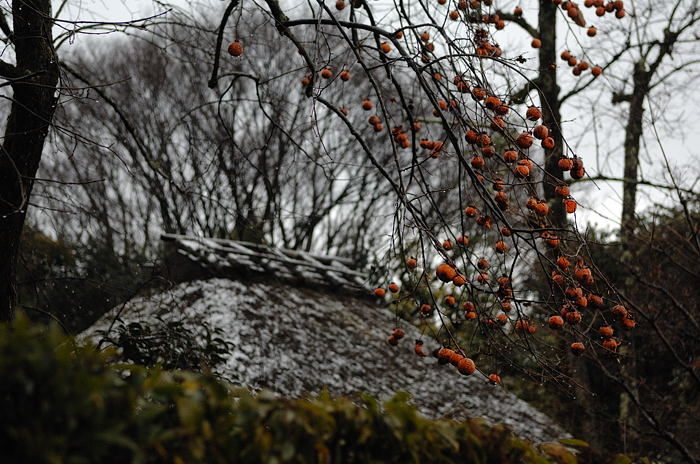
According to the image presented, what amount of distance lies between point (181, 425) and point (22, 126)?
2.47m

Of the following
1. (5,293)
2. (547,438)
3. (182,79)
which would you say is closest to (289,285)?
(547,438)

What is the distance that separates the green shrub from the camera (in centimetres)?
129

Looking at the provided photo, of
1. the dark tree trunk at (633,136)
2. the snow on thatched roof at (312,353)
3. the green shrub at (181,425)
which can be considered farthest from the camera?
the dark tree trunk at (633,136)

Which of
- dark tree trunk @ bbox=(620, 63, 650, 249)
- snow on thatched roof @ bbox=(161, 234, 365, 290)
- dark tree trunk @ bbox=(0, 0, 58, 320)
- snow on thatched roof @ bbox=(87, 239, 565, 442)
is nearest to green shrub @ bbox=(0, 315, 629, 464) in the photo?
dark tree trunk @ bbox=(0, 0, 58, 320)

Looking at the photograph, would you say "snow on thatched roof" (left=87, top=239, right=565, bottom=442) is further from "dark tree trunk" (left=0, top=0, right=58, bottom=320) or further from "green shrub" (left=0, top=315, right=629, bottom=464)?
"green shrub" (left=0, top=315, right=629, bottom=464)

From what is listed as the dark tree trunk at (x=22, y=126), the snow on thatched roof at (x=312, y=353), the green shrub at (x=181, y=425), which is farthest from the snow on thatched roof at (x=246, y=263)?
the green shrub at (x=181, y=425)

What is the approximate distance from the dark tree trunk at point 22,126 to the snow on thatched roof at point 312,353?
1.09 m

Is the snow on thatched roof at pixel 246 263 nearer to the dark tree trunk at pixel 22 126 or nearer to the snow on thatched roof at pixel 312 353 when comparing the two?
the snow on thatched roof at pixel 312 353

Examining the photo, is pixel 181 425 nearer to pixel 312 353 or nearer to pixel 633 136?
pixel 312 353

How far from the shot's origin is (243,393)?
5.56 ft

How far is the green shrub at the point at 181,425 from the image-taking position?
1295mm

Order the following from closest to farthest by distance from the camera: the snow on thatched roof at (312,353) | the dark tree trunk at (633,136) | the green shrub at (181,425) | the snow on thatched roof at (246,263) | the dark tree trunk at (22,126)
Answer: the green shrub at (181,425)
the dark tree trunk at (22,126)
the snow on thatched roof at (312,353)
the snow on thatched roof at (246,263)
the dark tree trunk at (633,136)

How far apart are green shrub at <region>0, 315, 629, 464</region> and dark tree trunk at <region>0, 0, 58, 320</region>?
68.4 inches

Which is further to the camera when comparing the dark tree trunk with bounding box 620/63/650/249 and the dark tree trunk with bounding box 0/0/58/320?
the dark tree trunk with bounding box 620/63/650/249
